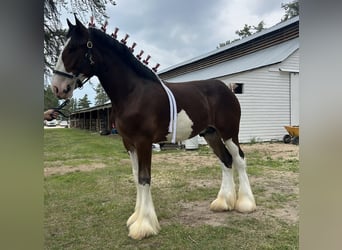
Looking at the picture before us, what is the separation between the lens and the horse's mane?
1721 millimetres

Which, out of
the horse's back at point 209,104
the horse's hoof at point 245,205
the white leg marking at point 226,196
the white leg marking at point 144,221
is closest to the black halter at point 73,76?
the horse's back at point 209,104

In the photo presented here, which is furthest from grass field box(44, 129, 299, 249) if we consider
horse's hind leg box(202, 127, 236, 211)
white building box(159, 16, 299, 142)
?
white building box(159, 16, 299, 142)

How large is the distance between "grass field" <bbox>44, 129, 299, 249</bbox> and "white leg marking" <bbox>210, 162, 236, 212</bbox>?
0.07 m

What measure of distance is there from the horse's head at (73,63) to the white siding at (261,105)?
5402 mm

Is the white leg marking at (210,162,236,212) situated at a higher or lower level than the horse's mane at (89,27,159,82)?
lower

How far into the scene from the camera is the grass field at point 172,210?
1.76 meters

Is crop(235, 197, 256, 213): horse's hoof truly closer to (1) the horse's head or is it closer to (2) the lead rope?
(2) the lead rope

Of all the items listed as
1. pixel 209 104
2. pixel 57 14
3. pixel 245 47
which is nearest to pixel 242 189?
pixel 209 104

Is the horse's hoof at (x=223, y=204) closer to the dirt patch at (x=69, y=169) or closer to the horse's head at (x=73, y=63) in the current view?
the horse's head at (x=73, y=63)

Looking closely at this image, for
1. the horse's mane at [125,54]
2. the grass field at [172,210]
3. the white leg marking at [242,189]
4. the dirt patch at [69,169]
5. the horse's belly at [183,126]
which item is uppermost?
the horse's mane at [125,54]

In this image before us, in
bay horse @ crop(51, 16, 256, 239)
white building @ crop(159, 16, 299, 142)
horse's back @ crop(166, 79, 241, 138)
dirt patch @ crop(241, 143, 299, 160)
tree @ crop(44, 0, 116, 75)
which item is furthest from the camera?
white building @ crop(159, 16, 299, 142)
